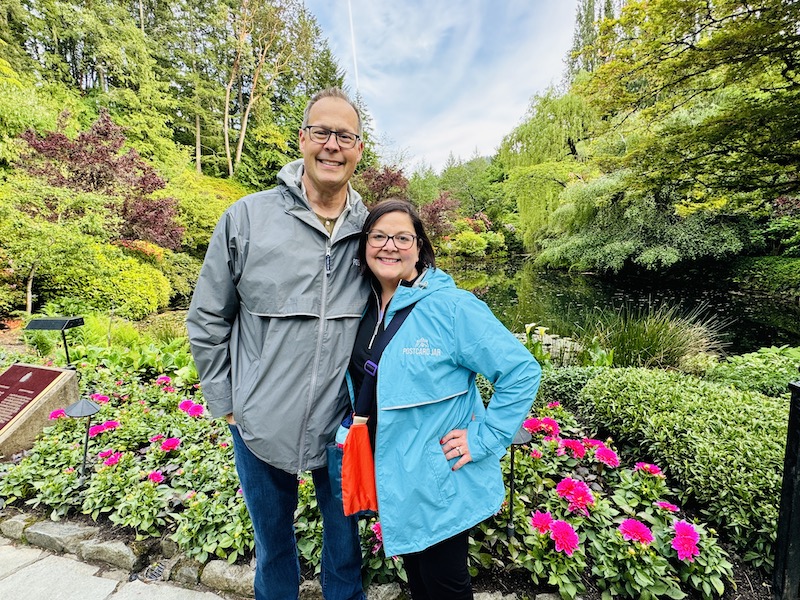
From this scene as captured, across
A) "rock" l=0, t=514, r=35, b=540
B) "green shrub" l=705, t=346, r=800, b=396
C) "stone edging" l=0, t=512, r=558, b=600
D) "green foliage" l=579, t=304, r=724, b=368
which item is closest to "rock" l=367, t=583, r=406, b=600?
"stone edging" l=0, t=512, r=558, b=600

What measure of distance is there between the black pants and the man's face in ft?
3.36

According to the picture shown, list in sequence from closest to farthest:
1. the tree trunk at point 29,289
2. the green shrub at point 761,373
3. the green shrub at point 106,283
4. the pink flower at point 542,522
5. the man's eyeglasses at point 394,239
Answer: the man's eyeglasses at point 394,239, the pink flower at point 542,522, the green shrub at point 761,373, the tree trunk at point 29,289, the green shrub at point 106,283

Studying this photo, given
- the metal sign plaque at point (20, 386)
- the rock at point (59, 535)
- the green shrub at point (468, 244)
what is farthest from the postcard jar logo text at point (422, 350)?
the green shrub at point (468, 244)

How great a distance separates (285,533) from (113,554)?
95 centimetres

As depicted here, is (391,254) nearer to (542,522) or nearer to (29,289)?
(542,522)

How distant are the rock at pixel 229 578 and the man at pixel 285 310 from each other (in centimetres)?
50

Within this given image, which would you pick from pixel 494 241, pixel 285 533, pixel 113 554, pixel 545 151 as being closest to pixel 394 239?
pixel 285 533

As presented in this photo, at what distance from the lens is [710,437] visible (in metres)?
1.81

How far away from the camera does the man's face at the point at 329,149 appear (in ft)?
3.44

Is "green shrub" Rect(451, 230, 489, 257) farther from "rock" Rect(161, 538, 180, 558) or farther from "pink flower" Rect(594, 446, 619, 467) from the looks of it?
"rock" Rect(161, 538, 180, 558)

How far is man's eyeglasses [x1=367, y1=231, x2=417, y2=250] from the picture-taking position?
3.44 ft

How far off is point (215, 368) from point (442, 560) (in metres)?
0.82

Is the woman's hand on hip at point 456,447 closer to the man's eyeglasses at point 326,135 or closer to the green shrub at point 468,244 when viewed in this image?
the man's eyeglasses at point 326,135

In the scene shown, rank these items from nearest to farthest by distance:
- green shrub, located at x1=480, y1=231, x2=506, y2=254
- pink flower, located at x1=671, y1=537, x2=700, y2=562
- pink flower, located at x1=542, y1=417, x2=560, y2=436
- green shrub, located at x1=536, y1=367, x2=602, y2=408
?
pink flower, located at x1=671, y1=537, x2=700, y2=562 < pink flower, located at x1=542, y1=417, x2=560, y2=436 < green shrub, located at x1=536, y1=367, x2=602, y2=408 < green shrub, located at x1=480, y1=231, x2=506, y2=254
